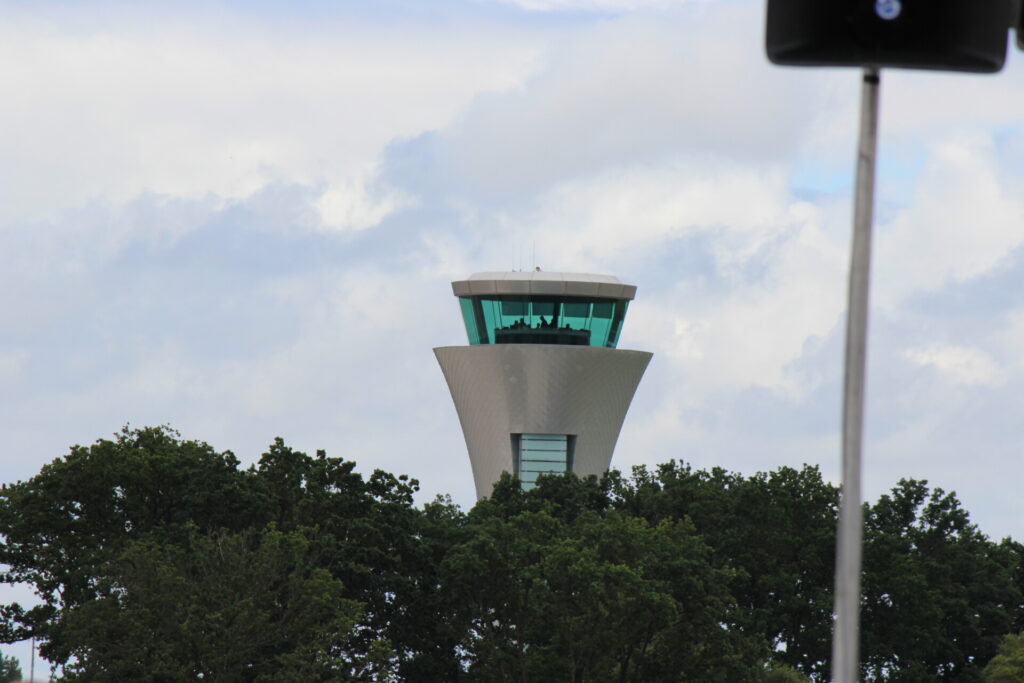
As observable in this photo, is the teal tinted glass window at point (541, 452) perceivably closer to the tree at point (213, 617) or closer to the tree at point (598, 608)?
the tree at point (598, 608)

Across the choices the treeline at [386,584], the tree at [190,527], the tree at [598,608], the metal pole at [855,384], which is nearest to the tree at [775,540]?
the treeline at [386,584]

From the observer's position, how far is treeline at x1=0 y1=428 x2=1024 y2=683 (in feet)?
200

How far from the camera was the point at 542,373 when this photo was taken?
330 feet

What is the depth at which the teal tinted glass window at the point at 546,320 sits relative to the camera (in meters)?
102

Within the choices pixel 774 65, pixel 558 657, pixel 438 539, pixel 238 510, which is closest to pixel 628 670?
pixel 558 657

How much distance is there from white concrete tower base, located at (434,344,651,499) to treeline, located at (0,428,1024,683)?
22.6m

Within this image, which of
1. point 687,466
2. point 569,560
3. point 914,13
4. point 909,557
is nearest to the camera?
point 914,13

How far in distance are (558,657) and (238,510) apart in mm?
13576

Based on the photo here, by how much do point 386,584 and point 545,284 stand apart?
35176mm

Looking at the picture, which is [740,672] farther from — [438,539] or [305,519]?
[305,519]

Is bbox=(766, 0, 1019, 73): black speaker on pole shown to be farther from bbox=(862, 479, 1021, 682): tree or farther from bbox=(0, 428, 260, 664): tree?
bbox=(862, 479, 1021, 682): tree

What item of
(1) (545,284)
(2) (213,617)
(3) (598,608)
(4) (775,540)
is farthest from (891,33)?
(1) (545,284)

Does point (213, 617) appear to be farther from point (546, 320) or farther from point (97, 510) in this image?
point (546, 320)

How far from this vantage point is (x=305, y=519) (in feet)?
229
